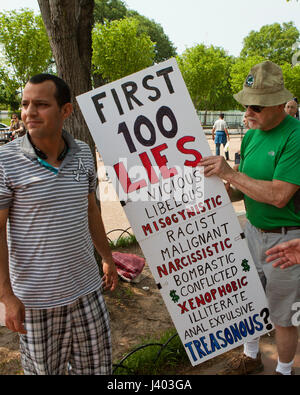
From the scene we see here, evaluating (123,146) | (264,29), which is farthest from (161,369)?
(264,29)

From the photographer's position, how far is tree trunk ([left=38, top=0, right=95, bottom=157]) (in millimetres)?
3296

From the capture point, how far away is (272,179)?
227cm

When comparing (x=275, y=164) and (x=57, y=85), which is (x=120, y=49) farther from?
(x=57, y=85)

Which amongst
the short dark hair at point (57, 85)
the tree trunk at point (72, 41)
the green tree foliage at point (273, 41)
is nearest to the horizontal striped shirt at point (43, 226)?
the short dark hair at point (57, 85)

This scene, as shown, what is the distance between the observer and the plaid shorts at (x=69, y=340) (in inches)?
73.0

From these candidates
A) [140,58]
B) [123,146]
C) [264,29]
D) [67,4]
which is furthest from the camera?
[264,29]

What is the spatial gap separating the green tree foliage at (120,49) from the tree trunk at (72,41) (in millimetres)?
26577

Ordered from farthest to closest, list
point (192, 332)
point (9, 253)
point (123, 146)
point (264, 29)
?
point (264, 29)
point (192, 332)
point (123, 146)
point (9, 253)

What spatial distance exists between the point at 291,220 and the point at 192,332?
956 mm

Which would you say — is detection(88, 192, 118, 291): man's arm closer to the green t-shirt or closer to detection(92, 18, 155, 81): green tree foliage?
the green t-shirt

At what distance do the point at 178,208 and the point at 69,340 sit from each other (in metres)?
0.97

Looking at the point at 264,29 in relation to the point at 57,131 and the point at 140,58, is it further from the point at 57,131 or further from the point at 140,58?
the point at 57,131

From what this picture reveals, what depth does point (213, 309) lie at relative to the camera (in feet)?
8.05

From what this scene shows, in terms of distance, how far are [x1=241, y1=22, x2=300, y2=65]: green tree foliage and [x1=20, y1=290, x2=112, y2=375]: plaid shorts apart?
61.3 meters
